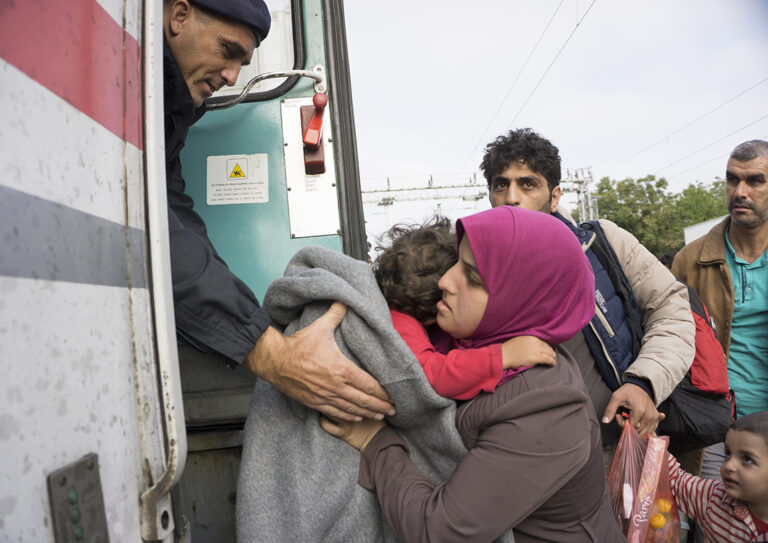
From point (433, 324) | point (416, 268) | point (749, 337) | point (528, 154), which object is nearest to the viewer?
point (416, 268)

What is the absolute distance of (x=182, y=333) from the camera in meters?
1.24

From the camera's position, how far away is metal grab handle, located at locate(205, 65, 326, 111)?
5.89 feet

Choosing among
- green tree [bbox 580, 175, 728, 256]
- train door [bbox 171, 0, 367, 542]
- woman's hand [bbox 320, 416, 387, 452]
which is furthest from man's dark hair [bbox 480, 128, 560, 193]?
green tree [bbox 580, 175, 728, 256]

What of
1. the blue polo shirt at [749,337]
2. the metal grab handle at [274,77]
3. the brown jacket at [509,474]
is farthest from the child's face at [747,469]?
the metal grab handle at [274,77]

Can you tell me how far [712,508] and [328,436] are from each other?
1667 millimetres

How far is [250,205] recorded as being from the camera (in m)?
1.97

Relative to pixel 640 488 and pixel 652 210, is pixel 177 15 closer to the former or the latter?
pixel 640 488

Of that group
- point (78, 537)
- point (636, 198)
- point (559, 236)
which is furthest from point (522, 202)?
A: point (636, 198)

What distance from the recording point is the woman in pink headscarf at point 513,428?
3.62ft

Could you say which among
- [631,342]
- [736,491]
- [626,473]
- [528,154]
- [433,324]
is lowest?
[736,491]

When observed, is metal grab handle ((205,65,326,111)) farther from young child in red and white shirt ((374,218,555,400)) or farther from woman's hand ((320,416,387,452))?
woman's hand ((320,416,387,452))

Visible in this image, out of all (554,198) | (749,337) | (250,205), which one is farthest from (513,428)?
(749,337)

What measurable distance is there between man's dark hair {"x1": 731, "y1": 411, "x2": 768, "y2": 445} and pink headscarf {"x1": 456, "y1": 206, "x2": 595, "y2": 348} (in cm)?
118

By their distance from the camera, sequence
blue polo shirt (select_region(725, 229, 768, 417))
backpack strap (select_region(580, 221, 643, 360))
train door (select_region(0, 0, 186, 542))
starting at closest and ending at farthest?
1. train door (select_region(0, 0, 186, 542))
2. backpack strap (select_region(580, 221, 643, 360))
3. blue polo shirt (select_region(725, 229, 768, 417))
